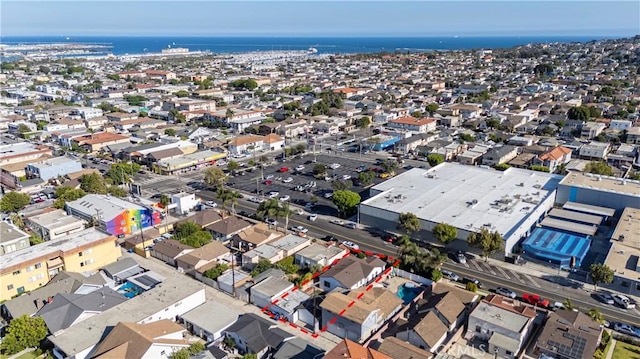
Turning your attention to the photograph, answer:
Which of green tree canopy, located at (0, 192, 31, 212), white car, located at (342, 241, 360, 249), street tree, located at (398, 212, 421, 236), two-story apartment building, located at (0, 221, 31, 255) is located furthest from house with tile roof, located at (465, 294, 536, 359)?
green tree canopy, located at (0, 192, 31, 212)

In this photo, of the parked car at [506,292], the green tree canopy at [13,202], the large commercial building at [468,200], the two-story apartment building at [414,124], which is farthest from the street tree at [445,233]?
the two-story apartment building at [414,124]

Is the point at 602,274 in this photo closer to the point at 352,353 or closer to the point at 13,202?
the point at 352,353

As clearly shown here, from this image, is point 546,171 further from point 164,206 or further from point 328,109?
point 328,109

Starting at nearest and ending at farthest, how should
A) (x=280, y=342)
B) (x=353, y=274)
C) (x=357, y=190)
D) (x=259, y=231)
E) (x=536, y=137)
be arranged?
(x=280, y=342) → (x=353, y=274) → (x=259, y=231) → (x=357, y=190) → (x=536, y=137)

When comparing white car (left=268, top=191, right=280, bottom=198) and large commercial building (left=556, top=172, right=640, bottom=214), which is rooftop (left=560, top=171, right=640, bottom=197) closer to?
large commercial building (left=556, top=172, right=640, bottom=214)

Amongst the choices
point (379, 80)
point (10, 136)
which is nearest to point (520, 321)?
point (10, 136)

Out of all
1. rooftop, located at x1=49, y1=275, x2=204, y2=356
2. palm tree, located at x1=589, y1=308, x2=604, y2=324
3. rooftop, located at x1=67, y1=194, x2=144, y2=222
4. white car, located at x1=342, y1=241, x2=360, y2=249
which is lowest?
white car, located at x1=342, y1=241, x2=360, y2=249
